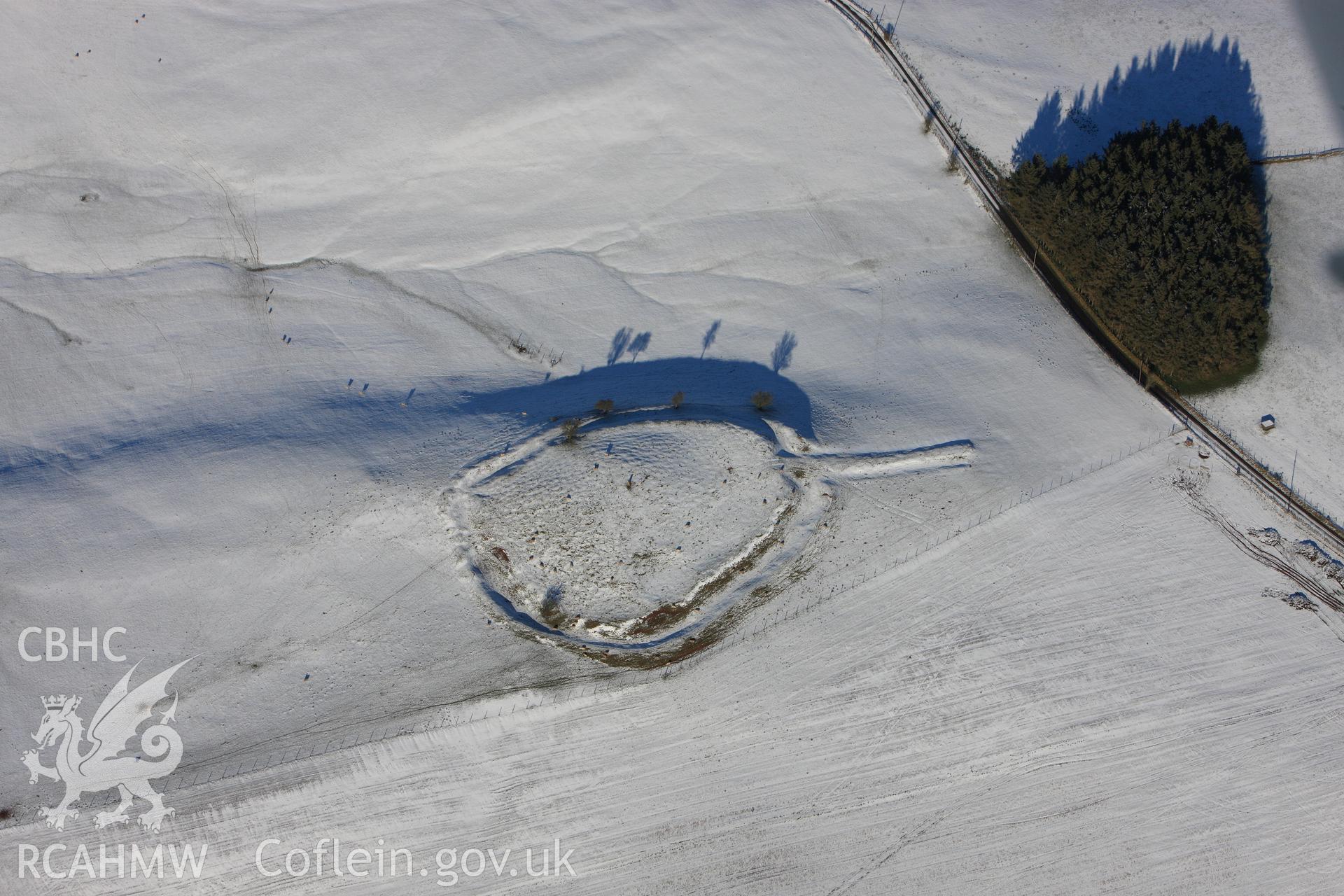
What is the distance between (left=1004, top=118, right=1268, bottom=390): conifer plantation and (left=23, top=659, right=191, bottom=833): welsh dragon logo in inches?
1385

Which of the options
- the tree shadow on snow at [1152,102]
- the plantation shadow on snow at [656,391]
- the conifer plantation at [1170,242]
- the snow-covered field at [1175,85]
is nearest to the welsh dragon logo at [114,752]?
the plantation shadow on snow at [656,391]

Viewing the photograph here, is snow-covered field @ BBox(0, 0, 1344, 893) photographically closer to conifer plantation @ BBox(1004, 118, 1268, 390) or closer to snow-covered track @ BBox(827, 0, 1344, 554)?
snow-covered track @ BBox(827, 0, 1344, 554)

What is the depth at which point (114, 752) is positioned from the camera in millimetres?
24609

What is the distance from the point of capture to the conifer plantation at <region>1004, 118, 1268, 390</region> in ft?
86.9

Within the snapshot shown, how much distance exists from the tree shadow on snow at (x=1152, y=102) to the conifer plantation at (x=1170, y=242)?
143 cm

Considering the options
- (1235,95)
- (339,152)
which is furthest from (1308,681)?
(339,152)

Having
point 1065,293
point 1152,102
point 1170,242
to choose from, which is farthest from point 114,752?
point 1152,102

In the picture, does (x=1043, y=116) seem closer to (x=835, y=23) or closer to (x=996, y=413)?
(x=835, y=23)

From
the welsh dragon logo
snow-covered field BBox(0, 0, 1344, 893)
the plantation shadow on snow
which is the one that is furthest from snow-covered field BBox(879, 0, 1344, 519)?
the welsh dragon logo

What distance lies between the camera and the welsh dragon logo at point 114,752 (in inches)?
967

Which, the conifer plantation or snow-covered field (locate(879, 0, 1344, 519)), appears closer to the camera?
the conifer plantation

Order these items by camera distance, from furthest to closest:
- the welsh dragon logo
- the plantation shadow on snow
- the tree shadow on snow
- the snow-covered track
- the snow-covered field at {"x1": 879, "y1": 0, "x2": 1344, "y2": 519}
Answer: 1. the tree shadow on snow
2. the snow-covered field at {"x1": 879, "y1": 0, "x2": 1344, "y2": 519}
3. the plantation shadow on snow
4. the snow-covered track
5. the welsh dragon logo

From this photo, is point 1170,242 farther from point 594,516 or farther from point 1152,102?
point 594,516

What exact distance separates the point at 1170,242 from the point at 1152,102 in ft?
23.0
